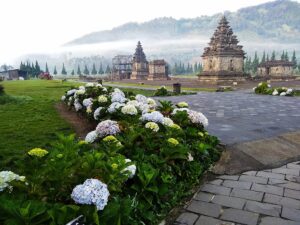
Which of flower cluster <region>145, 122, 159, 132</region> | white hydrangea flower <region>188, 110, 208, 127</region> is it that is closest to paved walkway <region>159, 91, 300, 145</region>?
white hydrangea flower <region>188, 110, 208, 127</region>

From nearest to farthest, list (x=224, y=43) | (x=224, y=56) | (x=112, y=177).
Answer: (x=112, y=177) → (x=224, y=56) → (x=224, y=43)

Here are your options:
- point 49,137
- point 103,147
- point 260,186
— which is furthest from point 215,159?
point 49,137

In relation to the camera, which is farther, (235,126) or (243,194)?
(235,126)

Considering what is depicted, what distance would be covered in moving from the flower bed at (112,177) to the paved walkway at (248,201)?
1.05 ft

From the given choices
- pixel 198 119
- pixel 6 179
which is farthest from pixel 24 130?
pixel 6 179

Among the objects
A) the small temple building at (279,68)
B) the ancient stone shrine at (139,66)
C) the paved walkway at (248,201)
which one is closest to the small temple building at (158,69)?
the ancient stone shrine at (139,66)

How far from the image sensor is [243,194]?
15.0 feet

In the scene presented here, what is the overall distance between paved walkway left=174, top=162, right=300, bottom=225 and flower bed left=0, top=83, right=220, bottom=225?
0.32 metres

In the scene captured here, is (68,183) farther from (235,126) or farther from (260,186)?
(235,126)

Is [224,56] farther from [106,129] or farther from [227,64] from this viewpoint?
[106,129]

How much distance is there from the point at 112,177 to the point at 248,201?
2142mm

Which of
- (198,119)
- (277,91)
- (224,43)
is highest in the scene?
(224,43)

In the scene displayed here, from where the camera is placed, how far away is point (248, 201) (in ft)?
14.3

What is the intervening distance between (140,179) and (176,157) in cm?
104
